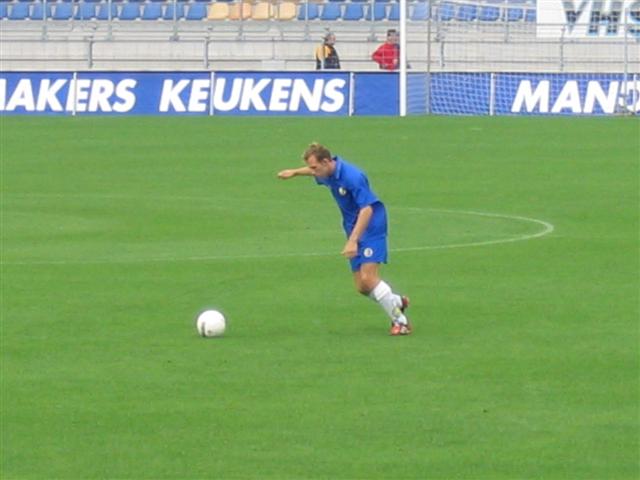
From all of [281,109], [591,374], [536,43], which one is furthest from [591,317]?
[536,43]

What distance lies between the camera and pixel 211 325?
49.8ft

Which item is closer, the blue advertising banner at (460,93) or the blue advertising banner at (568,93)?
the blue advertising banner at (568,93)

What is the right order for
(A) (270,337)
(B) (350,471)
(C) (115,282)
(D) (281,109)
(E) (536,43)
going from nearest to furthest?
(B) (350,471)
(A) (270,337)
(C) (115,282)
(D) (281,109)
(E) (536,43)

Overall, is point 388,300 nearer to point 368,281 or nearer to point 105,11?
point 368,281

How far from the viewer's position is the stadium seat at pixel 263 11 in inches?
2306

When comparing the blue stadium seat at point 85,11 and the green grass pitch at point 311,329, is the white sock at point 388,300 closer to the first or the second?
the green grass pitch at point 311,329

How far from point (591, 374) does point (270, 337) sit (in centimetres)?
310

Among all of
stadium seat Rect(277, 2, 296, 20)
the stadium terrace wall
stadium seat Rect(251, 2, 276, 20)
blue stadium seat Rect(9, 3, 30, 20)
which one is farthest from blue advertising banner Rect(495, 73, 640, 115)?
blue stadium seat Rect(9, 3, 30, 20)

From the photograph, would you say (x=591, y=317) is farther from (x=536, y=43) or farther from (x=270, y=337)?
(x=536, y=43)

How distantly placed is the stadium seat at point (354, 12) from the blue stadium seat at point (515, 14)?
560 cm

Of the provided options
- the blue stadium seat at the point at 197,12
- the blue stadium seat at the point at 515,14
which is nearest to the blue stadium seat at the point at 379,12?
the blue stadium seat at the point at 515,14

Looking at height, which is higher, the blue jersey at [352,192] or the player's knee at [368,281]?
the blue jersey at [352,192]

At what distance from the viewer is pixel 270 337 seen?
15273mm

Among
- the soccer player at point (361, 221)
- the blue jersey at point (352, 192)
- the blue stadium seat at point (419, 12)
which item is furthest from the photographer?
the blue stadium seat at point (419, 12)
